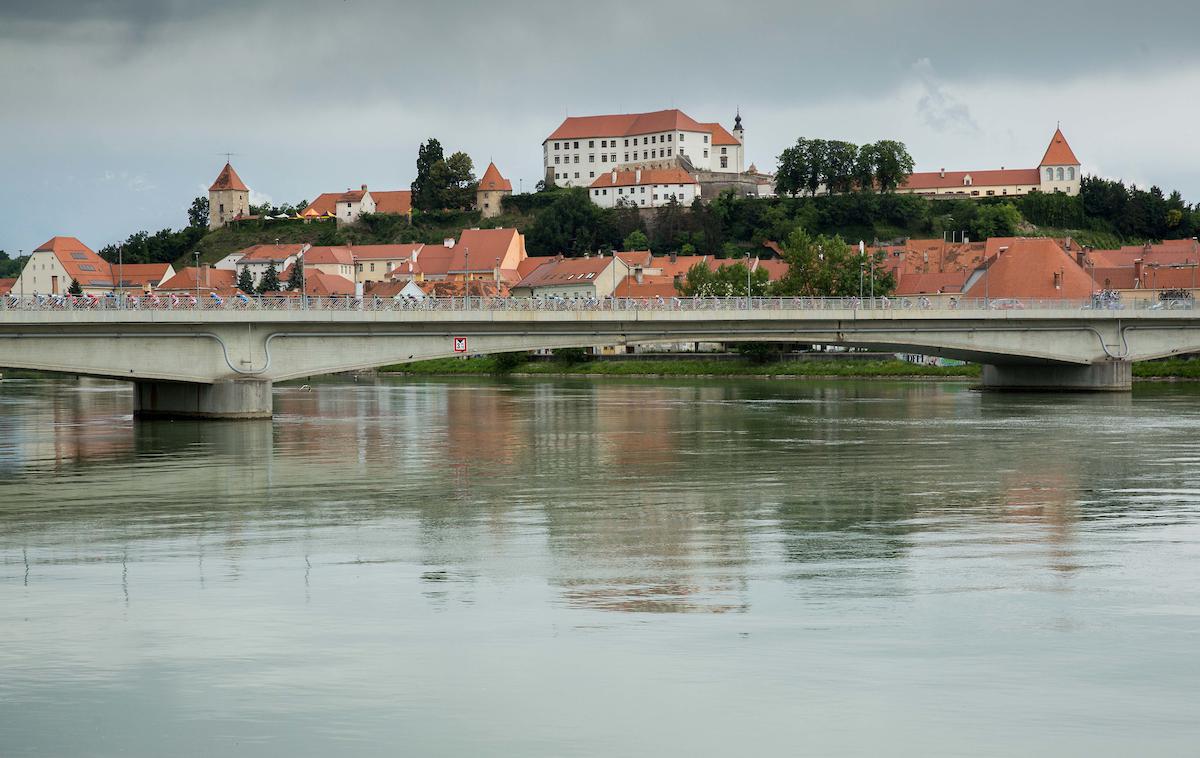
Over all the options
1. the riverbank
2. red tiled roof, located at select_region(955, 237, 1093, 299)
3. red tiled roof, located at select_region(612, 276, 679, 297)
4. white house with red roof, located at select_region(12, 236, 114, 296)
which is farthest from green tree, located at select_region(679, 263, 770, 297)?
white house with red roof, located at select_region(12, 236, 114, 296)

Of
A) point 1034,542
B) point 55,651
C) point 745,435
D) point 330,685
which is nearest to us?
point 330,685

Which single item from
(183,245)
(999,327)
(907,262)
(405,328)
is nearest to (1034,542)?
(405,328)

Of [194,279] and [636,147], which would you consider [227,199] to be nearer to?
[194,279]

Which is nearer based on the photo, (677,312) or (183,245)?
(677,312)

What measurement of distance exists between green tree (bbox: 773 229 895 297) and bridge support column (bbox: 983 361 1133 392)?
86.8 feet

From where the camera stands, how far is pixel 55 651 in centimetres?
1429

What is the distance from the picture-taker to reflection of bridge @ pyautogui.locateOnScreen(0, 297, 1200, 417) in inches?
1841

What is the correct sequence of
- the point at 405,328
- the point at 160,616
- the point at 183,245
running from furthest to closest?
the point at 183,245 < the point at 405,328 < the point at 160,616

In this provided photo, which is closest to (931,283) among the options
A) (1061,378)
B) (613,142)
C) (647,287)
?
(647,287)

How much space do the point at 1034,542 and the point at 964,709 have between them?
9.86 m

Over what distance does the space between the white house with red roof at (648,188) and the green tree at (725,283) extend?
56403mm

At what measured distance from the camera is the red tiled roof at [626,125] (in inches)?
6978

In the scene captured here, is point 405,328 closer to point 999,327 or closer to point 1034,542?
point 999,327

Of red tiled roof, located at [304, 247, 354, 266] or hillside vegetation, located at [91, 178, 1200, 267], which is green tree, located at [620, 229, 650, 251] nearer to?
hillside vegetation, located at [91, 178, 1200, 267]
